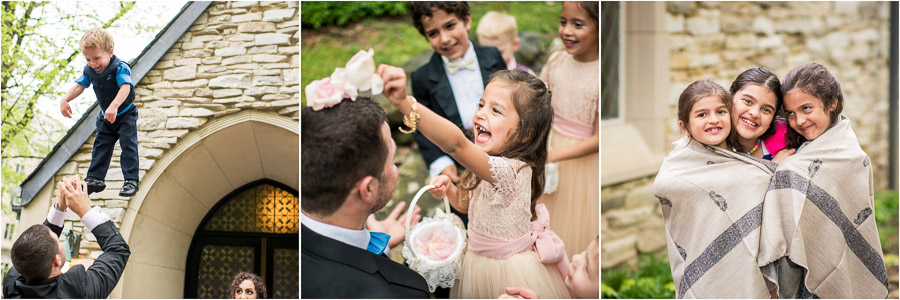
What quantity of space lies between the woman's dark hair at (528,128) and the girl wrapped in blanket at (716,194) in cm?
65

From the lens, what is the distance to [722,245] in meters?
3.28

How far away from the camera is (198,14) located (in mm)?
3836

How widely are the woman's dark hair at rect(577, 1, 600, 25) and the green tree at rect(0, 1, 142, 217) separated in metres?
2.52

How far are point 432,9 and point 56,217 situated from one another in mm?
2323

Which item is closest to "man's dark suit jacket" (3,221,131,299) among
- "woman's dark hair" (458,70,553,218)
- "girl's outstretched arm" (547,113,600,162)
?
"woman's dark hair" (458,70,553,218)

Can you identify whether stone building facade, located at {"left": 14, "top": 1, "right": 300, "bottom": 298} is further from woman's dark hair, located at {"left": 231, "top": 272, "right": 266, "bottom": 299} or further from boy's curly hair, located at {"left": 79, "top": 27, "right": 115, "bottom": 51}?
woman's dark hair, located at {"left": 231, "top": 272, "right": 266, "bottom": 299}

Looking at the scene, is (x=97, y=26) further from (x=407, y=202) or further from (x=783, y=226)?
(x=783, y=226)

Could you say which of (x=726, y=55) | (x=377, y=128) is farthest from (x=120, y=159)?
(x=726, y=55)

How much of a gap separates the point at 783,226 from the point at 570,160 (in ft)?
3.65

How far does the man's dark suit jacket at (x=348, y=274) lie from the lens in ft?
11.6

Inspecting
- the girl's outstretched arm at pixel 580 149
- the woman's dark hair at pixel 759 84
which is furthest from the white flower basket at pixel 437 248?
the woman's dark hair at pixel 759 84

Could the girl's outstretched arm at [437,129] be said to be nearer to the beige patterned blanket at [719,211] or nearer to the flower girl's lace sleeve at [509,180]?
the flower girl's lace sleeve at [509,180]

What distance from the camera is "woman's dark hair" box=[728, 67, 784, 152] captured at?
3.30 m

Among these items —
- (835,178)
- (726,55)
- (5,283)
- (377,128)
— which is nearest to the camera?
(835,178)
